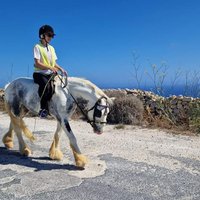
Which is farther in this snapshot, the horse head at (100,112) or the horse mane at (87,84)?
the horse mane at (87,84)

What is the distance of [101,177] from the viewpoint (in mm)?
5371

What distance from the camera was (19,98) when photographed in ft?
21.1

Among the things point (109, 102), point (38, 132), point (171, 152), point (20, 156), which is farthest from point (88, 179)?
point (38, 132)

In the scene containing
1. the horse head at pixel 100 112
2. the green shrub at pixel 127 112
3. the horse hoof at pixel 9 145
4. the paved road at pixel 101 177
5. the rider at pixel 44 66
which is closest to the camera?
the paved road at pixel 101 177

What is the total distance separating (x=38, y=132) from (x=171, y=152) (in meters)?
3.58

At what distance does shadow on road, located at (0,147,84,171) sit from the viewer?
5.86 meters

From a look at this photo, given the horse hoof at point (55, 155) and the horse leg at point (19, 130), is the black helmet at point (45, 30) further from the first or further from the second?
the horse hoof at point (55, 155)

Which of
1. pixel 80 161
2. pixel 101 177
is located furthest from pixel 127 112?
pixel 101 177

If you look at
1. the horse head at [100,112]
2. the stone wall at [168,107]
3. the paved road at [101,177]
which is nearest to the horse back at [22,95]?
the paved road at [101,177]

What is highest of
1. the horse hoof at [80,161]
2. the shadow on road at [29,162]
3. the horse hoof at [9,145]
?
the horse hoof at [80,161]

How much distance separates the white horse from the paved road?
12.7 inches

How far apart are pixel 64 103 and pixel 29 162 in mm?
1214

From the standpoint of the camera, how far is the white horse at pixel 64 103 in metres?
5.74

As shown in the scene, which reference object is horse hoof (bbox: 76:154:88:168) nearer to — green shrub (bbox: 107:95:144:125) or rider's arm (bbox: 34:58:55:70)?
rider's arm (bbox: 34:58:55:70)
